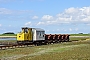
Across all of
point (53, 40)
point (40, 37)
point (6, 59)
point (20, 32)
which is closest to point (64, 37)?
point (53, 40)

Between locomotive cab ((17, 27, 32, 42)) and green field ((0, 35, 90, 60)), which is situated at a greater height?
locomotive cab ((17, 27, 32, 42))

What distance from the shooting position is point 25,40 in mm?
60125

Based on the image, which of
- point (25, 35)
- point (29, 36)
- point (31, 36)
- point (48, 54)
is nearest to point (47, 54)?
point (48, 54)

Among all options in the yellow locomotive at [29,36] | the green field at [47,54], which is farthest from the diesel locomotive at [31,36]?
the green field at [47,54]

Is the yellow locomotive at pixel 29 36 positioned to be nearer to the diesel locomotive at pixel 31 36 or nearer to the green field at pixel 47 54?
the diesel locomotive at pixel 31 36

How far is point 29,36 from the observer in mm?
60781

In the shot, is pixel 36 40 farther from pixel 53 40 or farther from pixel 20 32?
pixel 53 40

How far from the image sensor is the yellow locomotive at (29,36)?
59562 millimetres

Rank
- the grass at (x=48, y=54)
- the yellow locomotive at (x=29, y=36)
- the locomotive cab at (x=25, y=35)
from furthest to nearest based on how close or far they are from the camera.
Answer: the yellow locomotive at (x=29, y=36)
the locomotive cab at (x=25, y=35)
the grass at (x=48, y=54)

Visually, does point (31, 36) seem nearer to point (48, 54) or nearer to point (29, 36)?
point (29, 36)

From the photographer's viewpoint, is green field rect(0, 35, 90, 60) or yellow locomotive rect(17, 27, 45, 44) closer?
green field rect(0, 35, 90, 60)

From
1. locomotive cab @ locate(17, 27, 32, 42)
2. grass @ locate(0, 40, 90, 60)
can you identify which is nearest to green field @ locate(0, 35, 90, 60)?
grass @ locate(0, 40, 90, 60)

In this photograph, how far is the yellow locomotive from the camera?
195 feet

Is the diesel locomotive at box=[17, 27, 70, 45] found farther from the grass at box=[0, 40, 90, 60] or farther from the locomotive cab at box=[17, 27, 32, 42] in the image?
the grass at box=[0, 40, 90, 60]
